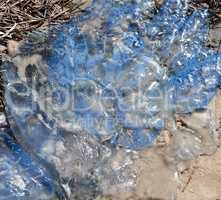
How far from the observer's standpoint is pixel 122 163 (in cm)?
220

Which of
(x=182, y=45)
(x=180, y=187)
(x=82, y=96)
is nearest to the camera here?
(x=180, y=187)

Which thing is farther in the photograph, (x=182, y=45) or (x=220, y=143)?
(x=182, y=45)

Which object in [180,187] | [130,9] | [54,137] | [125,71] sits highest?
[130,9]

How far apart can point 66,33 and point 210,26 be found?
0.65m

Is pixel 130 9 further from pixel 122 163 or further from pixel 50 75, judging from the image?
pixel 122 163

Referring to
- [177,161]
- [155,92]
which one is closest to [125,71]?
[155,92]

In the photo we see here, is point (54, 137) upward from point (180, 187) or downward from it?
upward

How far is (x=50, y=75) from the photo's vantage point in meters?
2.37

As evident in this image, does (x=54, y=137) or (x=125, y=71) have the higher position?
(x=125, y=71)

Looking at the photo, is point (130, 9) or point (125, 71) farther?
point (130, 9)

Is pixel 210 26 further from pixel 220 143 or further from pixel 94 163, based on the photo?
pixel 94 163

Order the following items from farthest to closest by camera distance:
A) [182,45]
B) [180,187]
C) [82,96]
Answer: [182,45], [82,96], [180,187]

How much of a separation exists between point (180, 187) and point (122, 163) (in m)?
0.25

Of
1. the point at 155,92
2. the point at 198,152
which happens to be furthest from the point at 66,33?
the point at 198,152
